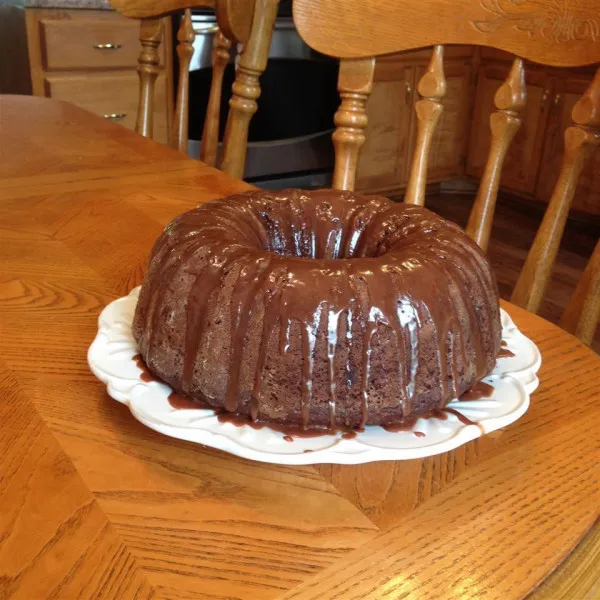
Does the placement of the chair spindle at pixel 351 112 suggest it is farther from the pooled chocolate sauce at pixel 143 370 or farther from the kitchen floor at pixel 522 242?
the kitchen floor at pixel 522 242

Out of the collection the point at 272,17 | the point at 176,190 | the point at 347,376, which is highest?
the point at 272,17

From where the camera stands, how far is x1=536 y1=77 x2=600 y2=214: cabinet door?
10.9 feet

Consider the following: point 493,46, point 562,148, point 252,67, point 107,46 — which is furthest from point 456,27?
point 562,148

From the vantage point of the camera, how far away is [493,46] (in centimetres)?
92

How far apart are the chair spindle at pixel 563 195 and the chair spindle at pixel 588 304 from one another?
0.28 feet

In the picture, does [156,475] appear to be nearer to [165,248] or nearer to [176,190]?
[165,248]

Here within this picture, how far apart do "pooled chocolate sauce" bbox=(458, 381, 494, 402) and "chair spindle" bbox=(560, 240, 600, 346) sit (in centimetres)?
30

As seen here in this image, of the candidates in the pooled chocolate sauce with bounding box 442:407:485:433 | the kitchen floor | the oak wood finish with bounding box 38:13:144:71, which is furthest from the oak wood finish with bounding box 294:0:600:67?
the oak wood finish with bounding box 38:13:144:71

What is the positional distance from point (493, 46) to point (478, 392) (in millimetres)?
560

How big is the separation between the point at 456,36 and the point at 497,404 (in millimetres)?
639

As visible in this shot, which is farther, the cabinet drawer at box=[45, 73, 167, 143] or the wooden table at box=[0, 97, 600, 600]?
the cabinet drawer at box=[45, 73, 167, 143]

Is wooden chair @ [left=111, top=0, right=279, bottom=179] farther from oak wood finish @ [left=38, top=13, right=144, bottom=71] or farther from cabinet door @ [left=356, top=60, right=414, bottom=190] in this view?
cabinet door @ [left=356, top=60, right=414, bottom=190]

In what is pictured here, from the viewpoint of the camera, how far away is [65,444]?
50 cm

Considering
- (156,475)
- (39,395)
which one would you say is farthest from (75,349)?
(156,475)
